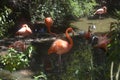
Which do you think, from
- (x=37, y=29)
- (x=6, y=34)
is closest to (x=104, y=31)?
(x=37, y=29)

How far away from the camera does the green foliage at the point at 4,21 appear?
1073 centimetres

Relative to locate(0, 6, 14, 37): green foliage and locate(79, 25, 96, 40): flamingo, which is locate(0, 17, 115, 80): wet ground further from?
locate(0, 6, 14, 37): green foliage

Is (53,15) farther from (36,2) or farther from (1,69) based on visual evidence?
(1,69)

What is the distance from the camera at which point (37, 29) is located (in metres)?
11.5

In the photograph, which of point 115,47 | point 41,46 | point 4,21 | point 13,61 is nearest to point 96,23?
point 4,21

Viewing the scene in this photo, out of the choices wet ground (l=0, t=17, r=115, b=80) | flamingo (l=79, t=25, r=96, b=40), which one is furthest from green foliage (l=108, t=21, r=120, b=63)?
flamingo (l=79, t=25, r=96, b=40)

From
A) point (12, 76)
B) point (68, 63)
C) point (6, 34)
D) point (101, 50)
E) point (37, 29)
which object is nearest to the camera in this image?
point (12, 76)

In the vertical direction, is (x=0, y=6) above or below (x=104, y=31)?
above

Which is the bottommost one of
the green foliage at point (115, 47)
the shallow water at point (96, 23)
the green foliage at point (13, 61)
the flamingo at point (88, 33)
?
the shallow water at point (96, 23)

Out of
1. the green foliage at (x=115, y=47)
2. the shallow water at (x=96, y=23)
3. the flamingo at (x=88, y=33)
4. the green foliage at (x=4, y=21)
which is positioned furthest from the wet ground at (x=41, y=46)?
the green foliage at (x=115, y=47)

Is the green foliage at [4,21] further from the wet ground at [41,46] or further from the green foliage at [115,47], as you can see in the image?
the green foliage at [115,47]

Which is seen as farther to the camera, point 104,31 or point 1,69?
point 104,31

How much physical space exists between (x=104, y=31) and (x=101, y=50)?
8.45 ft

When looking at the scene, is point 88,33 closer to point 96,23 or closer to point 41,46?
point 41,46
